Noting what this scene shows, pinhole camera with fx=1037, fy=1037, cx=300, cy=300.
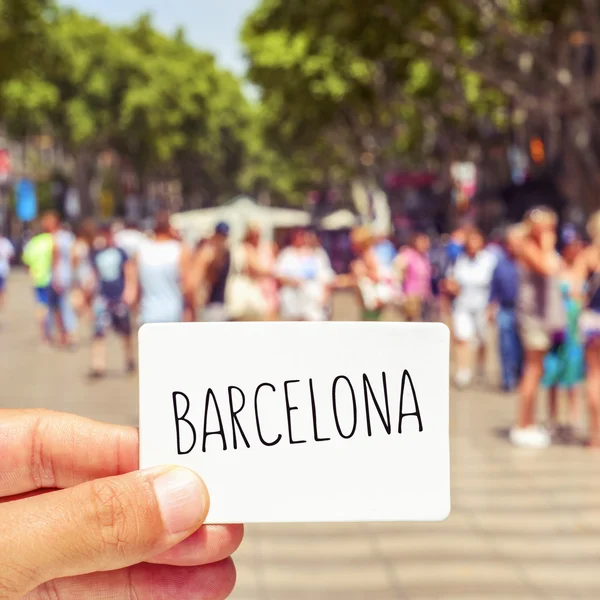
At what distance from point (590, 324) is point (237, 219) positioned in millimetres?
19651

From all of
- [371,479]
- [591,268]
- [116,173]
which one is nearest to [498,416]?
[591,268]

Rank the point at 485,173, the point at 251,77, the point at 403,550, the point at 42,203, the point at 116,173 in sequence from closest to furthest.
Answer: the point at 403,550, the point at 251,77, the point at 485,173, the point at 42,203, the point at 116,173

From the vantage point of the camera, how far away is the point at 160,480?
1.44 meters

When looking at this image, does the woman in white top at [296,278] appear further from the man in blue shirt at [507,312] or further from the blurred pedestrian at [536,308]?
the blurred pedestrian at [536,308]

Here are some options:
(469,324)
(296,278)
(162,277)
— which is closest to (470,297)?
(469,324)

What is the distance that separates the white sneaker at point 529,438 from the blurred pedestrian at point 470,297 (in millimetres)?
3034

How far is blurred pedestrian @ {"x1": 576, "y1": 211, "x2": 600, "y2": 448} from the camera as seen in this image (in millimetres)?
7648

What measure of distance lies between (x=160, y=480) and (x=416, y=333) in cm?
41

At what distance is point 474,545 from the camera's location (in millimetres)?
5328

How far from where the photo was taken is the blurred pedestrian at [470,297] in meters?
11.2

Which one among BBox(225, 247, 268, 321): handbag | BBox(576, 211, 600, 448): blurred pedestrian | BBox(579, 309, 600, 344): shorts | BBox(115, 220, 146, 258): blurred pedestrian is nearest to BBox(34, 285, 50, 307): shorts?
BBox(115, 220, 146, 258): blurred pedestrian

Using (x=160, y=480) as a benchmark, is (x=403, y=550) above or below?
below

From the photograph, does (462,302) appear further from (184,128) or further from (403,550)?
(184,128)

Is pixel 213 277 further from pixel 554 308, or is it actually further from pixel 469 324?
pixel 554 308
